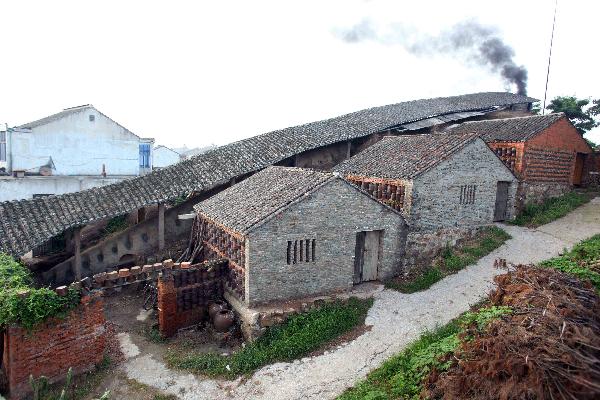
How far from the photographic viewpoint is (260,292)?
1134cm

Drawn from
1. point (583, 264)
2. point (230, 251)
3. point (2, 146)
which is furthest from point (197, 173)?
point (583, 264)

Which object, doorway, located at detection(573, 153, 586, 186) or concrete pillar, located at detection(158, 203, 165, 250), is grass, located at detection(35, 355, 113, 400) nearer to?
concrete pillar, located at detection(158, 203, 165, 250)

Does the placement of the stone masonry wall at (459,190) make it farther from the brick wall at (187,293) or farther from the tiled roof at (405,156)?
the brick wall at (187,293)

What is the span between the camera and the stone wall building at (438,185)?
1438 centimetres

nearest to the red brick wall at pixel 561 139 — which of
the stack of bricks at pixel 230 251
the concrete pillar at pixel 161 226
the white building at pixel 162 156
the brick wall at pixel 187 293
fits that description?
the stack of bricks at pixel 230 251

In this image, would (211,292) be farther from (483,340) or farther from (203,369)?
(483,340)

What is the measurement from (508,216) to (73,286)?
17067 mm

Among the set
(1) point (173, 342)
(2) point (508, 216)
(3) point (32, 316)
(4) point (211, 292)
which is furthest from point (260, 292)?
(2) point (508, 216)

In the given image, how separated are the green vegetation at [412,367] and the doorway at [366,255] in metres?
3.83

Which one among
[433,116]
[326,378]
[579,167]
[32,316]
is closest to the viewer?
[32,316]

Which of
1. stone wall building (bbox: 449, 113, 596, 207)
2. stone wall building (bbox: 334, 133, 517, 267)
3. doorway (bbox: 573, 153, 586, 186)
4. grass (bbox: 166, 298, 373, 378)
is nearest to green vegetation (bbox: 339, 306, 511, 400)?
grass (bbox: 166, 298, 373, 378)

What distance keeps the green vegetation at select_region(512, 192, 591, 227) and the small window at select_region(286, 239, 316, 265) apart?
11.0 metres

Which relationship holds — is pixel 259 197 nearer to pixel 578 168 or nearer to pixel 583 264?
pixel 583 264

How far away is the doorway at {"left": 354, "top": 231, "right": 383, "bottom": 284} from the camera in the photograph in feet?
43.0
